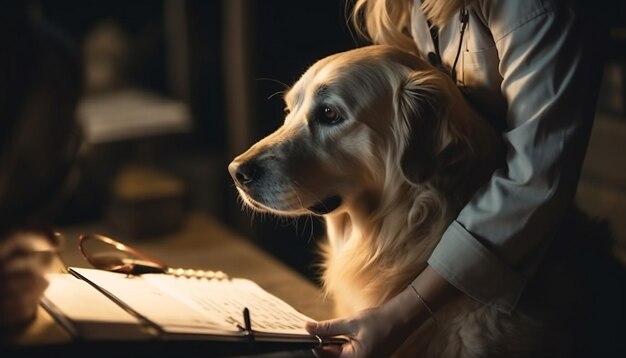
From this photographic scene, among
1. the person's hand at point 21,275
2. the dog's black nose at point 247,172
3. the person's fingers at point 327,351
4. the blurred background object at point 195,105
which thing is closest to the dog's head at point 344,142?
the dog's black nose at point 247,172

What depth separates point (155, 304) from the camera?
1.03m

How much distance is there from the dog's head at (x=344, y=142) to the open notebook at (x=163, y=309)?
154mm

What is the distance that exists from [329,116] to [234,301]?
31 centimetres

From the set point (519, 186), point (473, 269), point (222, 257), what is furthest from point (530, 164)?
point (222, 257)

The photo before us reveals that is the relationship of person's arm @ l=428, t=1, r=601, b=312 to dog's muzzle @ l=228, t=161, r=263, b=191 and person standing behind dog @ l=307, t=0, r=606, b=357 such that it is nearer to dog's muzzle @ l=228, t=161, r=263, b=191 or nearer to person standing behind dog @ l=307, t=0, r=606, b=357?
person standing behind dog @ l=307, t=0, r=606, b=357

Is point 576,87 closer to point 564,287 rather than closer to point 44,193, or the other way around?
point 564,287

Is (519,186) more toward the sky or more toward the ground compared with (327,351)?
more toward the sky

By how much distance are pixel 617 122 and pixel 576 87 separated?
3.04 ft

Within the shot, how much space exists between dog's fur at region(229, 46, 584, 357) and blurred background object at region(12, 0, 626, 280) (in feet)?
2.40

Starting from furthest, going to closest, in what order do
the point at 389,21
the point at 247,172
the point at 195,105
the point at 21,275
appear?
the point at 195,105 → the point at 389,21 → the point at 247,172 → the point at 21,275

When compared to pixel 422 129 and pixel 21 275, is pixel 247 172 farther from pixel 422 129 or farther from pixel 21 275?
pixel 21 275

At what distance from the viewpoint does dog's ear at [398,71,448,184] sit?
111 centimetres

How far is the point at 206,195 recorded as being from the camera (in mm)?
2621

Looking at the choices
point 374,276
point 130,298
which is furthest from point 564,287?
point 130,298
